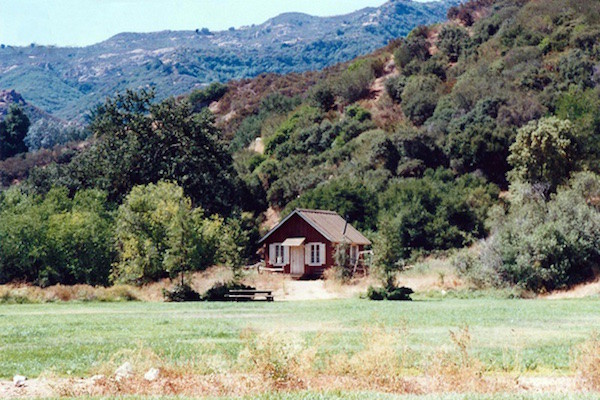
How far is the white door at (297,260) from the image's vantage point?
56219mm

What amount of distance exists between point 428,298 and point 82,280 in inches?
854

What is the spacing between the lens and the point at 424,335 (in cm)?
1783

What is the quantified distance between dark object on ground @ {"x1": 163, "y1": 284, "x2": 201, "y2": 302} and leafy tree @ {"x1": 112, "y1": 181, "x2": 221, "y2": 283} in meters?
1.93

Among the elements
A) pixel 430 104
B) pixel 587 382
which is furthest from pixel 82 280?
pixel 430 104

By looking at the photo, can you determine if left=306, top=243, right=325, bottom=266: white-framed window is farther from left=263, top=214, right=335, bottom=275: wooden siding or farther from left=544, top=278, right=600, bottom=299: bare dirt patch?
left=544, top=278, right=600, bottom=299: bare dirt patch

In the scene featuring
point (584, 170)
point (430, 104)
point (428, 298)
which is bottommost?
point (428, 298)

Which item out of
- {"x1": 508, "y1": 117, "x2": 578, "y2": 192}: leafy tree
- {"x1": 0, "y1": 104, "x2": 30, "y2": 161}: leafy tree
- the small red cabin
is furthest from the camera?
{"x1": 0, "y1": 104, "x2": 30, "y2": 161}: leafy tree

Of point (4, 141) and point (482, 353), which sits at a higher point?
point (4, 141)

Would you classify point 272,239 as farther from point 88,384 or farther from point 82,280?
point 88,384

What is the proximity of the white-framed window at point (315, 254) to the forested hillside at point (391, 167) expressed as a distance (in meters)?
5.22

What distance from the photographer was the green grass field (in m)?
13.3

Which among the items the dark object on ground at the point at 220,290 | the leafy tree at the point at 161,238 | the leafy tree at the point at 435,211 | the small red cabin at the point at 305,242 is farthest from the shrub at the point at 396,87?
the dark object on ground at the point at 220,290

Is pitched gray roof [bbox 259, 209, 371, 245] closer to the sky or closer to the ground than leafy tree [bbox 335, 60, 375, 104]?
closer to the ground

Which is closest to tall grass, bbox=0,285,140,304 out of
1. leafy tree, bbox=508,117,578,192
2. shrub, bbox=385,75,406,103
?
leafy tree, bbox=508,117,578,192
